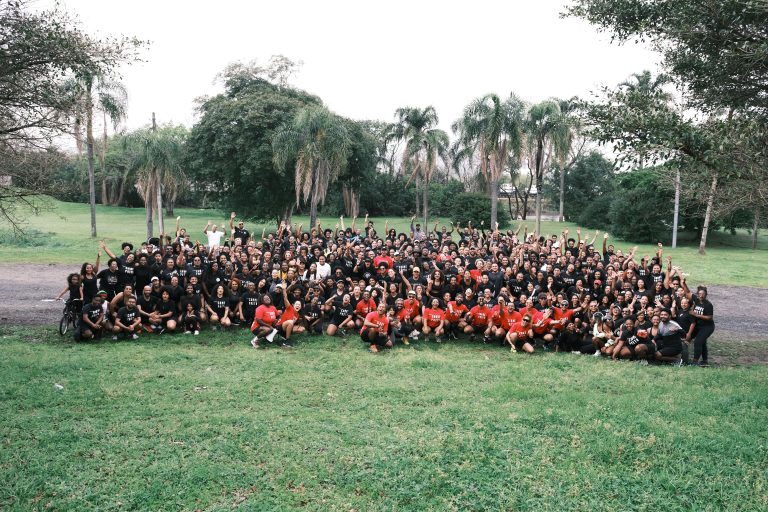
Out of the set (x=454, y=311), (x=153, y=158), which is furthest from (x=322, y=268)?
(x=153, y=158)

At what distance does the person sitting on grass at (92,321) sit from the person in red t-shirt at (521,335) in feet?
26.8

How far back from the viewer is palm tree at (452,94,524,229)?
85.7 feet

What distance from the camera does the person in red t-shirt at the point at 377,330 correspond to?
11.1 m

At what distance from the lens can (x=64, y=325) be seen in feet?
37.9

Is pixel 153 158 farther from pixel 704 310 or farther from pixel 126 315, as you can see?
pixel 704 310

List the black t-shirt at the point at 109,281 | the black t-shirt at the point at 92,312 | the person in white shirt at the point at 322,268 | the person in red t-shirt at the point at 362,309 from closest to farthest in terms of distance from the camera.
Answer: the black t-shirt at the point at 92,312 < the black t-shirt at the point at 109,281 < the person in red t-shirt at the point at 362,309 < the person in white shirt at the point at 322,268

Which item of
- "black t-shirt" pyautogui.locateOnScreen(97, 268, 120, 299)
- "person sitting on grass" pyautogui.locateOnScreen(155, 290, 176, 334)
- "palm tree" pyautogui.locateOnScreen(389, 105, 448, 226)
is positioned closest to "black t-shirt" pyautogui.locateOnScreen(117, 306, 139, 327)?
"person sitting on grass" pyautogui.locateOnScreen(155, 290, 176, 334)

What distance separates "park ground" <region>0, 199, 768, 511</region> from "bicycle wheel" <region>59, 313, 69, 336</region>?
0.20m

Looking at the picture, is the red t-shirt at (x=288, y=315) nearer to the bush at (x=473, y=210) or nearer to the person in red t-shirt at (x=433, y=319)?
the person in red t-shirt at (x=433, y=319)

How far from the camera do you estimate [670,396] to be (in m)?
8.58

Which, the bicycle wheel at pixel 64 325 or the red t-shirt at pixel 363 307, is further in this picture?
the red t-shirt at pixel 363 307

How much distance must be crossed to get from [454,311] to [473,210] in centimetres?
2856

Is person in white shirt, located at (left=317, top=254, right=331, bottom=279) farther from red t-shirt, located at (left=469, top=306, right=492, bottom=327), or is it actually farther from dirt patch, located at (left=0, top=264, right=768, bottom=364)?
dirt patch, located at (left=0, top=264, right=768, bottom=364)

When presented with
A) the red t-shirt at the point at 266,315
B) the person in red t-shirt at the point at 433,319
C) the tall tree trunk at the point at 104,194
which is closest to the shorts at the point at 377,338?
the person in red t-shirt at the point at 433,319
